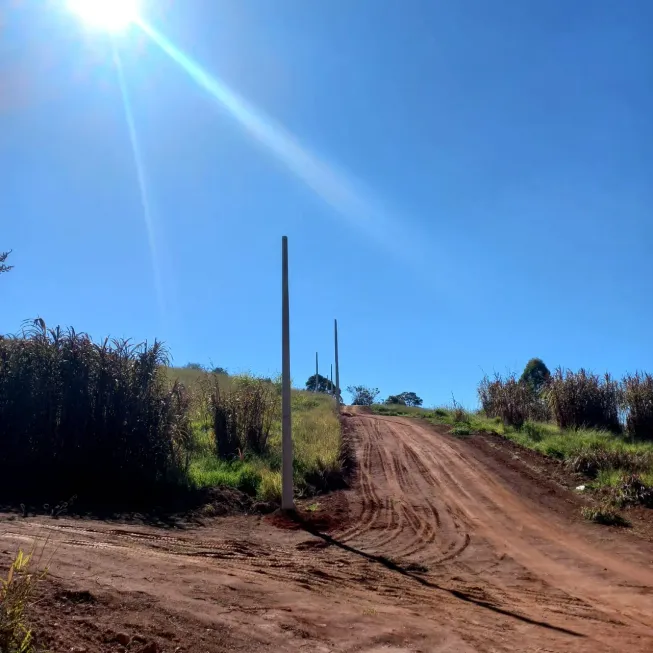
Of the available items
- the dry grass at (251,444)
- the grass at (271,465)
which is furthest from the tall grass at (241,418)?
the grass at (271,465)

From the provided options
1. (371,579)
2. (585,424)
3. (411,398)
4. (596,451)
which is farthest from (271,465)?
(411,398)

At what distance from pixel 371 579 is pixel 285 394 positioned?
17.5 ft

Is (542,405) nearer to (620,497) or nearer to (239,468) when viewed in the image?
(620,497)

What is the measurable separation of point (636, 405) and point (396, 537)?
49.3 ft

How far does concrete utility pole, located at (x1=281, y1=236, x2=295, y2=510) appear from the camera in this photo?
12938 mm

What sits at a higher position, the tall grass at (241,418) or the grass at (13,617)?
the tall grass at (241,418)

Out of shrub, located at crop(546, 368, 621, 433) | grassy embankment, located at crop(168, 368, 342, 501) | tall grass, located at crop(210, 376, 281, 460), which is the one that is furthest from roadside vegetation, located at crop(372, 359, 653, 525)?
tall grass, located at crop(210, 376, 281, 460)

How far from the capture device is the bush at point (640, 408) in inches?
885

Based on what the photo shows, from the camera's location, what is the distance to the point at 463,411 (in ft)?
96.7

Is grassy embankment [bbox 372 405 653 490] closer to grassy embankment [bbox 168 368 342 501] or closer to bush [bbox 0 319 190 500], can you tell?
grassy embankment [bbox 168 368 342 501]

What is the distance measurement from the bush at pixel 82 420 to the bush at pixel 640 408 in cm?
1694

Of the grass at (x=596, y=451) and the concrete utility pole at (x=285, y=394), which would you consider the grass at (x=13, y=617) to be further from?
the grass at (x=596, y=451)

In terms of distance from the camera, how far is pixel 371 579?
8648 mm

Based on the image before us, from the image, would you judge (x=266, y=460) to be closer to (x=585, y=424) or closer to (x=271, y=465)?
(x=271, y=465)
